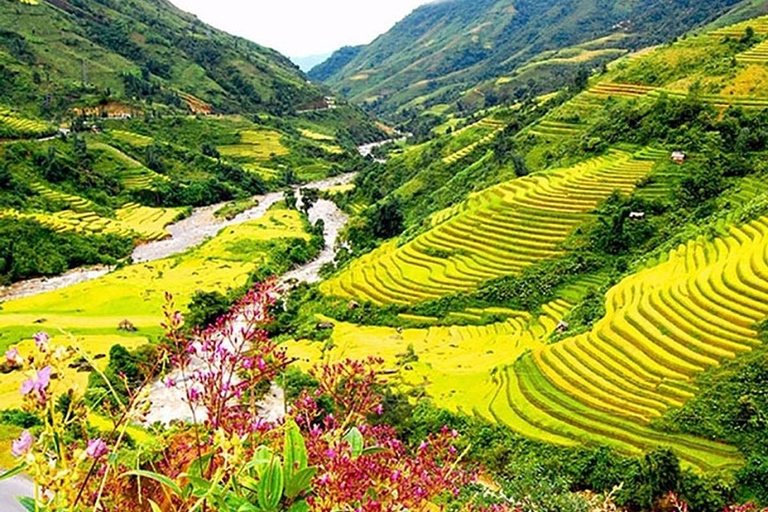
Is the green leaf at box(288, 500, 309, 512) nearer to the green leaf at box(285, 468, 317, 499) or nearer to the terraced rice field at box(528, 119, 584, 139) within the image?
the green leaf at box(285, 468, 317, 499)

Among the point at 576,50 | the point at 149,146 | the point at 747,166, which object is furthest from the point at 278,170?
the point at 576,50

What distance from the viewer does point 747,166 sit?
28.5 m

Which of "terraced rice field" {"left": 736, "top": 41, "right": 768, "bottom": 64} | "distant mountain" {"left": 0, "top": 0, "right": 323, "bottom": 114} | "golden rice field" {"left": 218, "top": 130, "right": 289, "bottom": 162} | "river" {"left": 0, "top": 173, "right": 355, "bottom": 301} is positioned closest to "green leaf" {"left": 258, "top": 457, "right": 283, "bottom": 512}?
"river" {"left": 0, "top": 173, "right": 355, "bottom": 301}

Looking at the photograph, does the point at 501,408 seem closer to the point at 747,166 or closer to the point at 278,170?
the point at 747,166

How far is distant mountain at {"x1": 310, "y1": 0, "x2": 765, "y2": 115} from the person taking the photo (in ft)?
413

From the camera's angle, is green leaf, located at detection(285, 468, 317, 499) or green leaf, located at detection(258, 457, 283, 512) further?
green leaf, located at detection(285, 468, 317, 499)

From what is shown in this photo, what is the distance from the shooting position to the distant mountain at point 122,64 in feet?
219

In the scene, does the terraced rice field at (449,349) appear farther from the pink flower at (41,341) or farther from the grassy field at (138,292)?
the pink flower at (41,341)

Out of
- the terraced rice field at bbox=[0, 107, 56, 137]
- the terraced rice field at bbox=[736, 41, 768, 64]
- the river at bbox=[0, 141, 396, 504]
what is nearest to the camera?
the river at bbox=[0, 141, 396, 504]

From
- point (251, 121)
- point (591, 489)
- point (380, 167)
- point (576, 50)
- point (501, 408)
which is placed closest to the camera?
point (591, 489)

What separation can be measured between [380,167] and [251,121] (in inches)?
1129

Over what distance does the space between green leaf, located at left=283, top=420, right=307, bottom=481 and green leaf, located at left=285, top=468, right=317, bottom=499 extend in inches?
1.3

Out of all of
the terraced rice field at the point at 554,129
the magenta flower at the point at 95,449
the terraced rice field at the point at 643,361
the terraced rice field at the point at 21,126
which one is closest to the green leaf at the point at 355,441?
the magenta flower at the point at 95,449

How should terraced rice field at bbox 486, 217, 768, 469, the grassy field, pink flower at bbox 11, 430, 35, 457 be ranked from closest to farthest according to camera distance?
pink flower at bbox 11, 430, 35, 457, terraced rice field at bbox 486, 217, 768, 469, the grassy field
